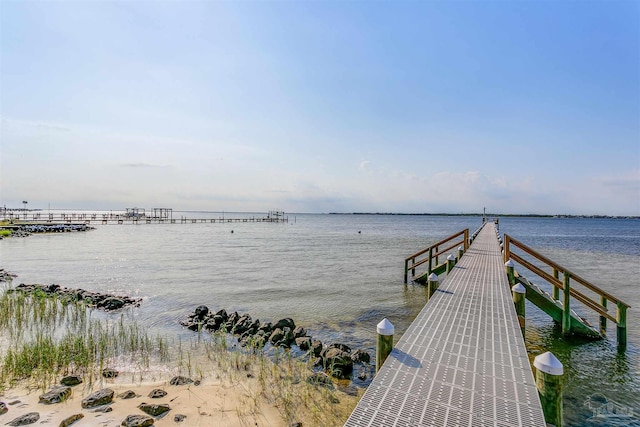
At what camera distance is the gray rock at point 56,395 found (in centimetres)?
632

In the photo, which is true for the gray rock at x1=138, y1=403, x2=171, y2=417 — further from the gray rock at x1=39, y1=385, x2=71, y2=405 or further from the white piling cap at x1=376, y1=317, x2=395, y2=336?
the white piling cap at x1=376, y1=317, x2=395, y2=336

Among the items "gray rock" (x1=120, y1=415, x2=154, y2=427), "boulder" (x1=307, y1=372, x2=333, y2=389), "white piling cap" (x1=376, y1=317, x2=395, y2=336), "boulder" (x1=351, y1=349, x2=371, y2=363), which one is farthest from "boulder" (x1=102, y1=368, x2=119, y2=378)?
"white piling cap" (x1=376, y1=317, x2=395, y2=336)

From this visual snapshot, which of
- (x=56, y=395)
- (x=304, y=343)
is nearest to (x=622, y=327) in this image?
(x=304, y=343)

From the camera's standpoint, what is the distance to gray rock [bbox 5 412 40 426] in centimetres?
556

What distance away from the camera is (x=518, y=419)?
3998 mm

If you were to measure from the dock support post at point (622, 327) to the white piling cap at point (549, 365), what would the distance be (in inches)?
318

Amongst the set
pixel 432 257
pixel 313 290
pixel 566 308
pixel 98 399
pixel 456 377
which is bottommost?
pixel 313 290

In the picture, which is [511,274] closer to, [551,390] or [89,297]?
[551,390]

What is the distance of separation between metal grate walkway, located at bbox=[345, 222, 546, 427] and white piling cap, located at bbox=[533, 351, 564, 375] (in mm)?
386

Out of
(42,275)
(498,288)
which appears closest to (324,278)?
(498,288)

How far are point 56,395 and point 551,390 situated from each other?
8.57 metres

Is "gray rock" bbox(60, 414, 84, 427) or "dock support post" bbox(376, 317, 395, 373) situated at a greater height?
"dock support post" bbox(376, 317, 395, 373)

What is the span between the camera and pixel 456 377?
16.5ft

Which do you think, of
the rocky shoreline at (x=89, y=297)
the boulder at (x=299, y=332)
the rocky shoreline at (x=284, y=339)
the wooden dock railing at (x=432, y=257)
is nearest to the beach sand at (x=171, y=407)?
the rocky shoreline at (x=284, y=339)
